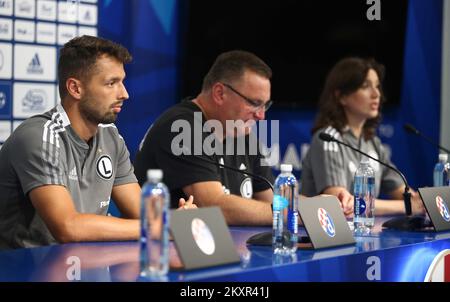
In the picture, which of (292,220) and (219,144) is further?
(219,144)

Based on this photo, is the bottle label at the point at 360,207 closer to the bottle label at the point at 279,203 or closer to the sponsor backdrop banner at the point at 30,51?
the bottle label at the point at 279,203

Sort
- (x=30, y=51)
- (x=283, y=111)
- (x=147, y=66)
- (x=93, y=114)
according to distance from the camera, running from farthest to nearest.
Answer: (x=283, y=111) < (x=147, y=66) < (x=30, y=51) < (x=93, y=114)

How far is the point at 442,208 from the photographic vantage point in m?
2.84

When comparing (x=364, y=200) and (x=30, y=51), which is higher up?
(x=30, y=51)

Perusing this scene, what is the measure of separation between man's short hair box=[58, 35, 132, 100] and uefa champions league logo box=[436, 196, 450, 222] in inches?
47.5

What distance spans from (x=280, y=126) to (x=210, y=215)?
3.00 metres

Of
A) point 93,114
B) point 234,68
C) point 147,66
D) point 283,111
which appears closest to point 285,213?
point 93,114

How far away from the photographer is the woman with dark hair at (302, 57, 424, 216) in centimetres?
370

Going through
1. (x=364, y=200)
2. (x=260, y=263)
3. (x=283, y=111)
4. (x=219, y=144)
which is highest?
(x=283, y=111)

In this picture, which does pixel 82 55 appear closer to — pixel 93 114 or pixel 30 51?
pixel 93 114

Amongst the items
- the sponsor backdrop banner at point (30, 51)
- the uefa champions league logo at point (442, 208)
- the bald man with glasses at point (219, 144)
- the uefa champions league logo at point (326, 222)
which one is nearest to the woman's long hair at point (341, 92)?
the bald man with glasses at point (219, 144)

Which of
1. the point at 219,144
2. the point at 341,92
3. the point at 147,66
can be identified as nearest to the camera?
the point at 219,144

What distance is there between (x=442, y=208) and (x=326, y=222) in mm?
688

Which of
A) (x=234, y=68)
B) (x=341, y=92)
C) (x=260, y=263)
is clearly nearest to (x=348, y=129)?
(x=341, y=92)
